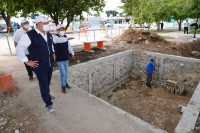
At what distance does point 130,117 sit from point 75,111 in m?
1.24

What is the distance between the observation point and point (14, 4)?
6.96 metres

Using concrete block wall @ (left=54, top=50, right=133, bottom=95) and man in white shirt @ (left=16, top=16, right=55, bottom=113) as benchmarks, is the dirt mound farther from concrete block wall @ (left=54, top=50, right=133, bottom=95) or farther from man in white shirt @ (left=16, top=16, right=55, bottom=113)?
man in white shirt @ (left=16, top=16, right=55, bottom=113)

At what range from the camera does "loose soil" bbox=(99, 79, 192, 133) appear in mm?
6277

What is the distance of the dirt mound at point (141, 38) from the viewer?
12607 mm

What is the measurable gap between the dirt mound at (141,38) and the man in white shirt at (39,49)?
10.6 meters

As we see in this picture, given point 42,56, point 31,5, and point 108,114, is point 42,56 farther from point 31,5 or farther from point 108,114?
point 31,5

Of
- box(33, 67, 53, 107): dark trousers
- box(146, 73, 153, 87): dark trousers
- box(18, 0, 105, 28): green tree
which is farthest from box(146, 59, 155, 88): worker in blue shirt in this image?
box(33, 67, 53, 107): dark trousers

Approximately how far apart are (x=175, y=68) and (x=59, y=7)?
23.6 ft

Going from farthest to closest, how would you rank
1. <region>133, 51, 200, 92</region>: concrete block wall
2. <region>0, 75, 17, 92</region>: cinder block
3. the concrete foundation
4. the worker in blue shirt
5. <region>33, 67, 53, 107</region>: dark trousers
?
the worker in blue shirt, <region>133, 51, 200, 92</region>: concrete block wall, the concrete foundation, <region>0, 75, 17, 92</region>: cinder block, <region>33, 67, 53, 107</region>: dark trousers

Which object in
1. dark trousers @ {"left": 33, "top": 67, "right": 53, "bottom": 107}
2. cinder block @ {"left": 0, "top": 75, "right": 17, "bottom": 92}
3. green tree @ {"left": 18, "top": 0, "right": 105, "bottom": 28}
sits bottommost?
cinder block @ {"left": 0, "top": 75, "right": 17, "bottom": 92}

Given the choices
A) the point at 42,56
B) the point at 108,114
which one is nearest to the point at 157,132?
the point at 108,114

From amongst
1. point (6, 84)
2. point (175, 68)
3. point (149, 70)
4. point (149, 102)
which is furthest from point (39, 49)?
point (175, 68)

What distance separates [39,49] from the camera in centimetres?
294

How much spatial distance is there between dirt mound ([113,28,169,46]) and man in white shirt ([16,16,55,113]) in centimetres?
1056
